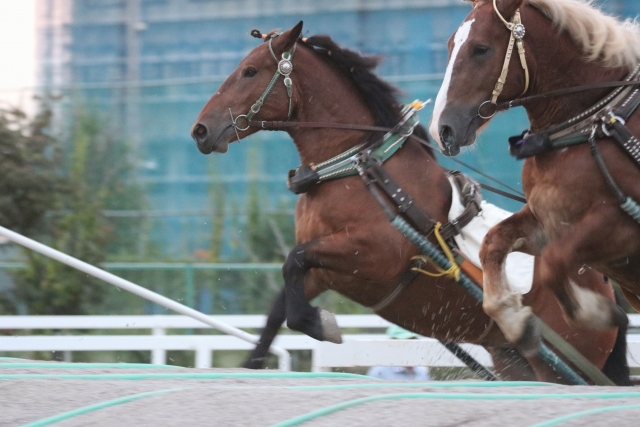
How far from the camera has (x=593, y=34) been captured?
338 centimetres

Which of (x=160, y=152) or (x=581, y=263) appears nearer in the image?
(x=581, y=263)

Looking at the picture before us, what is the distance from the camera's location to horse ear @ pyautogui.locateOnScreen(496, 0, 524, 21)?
3318mm

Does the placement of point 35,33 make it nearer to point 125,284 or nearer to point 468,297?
point 125,284

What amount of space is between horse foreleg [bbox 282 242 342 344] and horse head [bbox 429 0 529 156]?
3.26 ft

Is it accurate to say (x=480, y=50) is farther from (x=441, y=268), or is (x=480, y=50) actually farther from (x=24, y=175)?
(x=24, y=175)

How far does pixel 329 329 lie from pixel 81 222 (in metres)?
3.94

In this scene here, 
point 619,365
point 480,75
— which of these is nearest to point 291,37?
point 480,75

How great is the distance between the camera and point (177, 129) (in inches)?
323

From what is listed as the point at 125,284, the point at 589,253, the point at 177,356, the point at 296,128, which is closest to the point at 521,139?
the point at 589,253

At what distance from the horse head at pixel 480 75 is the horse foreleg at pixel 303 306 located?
99 centimetres

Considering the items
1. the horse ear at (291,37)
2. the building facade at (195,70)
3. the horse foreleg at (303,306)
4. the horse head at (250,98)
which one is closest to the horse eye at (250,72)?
the horse head at (250,98)

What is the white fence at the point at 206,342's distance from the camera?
4797 millimetres

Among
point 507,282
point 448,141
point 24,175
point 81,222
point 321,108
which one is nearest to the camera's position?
point 448,141

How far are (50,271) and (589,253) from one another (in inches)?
191
